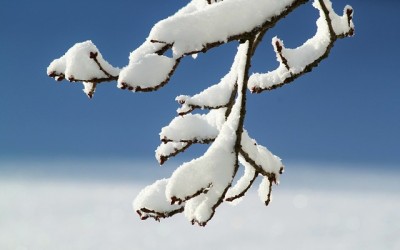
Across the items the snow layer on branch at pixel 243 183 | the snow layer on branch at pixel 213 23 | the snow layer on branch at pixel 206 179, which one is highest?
the snow layer on branch at pixel 213 23

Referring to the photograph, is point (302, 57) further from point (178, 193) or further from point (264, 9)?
point (178, 193)

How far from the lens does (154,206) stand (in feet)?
12.7

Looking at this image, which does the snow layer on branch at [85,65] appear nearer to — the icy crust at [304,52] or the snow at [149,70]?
the snow at [149,70]

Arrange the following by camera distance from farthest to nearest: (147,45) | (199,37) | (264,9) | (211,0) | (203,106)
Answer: (211,0) < (203,106) < (147,45) < (264,9) < (199,37)

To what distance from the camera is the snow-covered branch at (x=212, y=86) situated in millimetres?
3252

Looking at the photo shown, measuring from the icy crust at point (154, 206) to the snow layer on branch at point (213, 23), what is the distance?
110 centimetres

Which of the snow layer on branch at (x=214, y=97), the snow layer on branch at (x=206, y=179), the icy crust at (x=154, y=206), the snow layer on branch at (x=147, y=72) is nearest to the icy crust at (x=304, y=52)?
the snow layer on branch at (x=214, y=97)

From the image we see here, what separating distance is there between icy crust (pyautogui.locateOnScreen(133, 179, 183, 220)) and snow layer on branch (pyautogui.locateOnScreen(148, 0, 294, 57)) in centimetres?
Result: 110

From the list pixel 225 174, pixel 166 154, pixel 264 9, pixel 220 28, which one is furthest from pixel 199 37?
pixel 166 154

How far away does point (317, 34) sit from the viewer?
4.05 meters

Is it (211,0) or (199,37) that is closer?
(199,37)

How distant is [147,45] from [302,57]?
988 millimetres

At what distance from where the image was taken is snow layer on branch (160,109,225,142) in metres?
3.83

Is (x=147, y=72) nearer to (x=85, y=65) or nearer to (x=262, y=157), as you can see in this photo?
(x=85, y=65)
